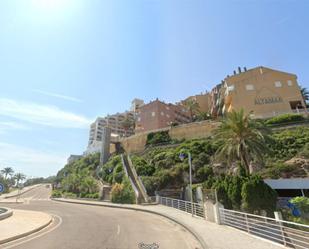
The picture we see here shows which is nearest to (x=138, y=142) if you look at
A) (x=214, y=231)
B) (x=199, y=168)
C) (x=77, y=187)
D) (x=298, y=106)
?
(x=77, y=187)

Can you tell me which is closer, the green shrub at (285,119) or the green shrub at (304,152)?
the green shrub at (304,152)

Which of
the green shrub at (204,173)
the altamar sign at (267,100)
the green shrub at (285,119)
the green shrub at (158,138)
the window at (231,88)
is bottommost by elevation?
the green shrub at (204,173)

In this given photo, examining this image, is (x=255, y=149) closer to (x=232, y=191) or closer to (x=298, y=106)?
(x=232, y=191)

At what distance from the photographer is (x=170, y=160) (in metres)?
38.0

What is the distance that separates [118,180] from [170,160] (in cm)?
985

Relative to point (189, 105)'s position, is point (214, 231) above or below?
below

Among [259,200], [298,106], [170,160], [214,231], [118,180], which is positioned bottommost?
[214,231]

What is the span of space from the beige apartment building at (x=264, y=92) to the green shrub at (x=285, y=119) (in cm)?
428

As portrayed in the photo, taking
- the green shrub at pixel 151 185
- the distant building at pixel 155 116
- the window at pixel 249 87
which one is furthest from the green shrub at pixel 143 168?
the distant building at pixel 155 116

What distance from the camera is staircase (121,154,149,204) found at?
31066 mm

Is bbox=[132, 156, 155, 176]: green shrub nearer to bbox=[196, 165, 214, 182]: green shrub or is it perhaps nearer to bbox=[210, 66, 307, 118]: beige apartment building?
bbox=[196, 165, 214, 182]: green shrub

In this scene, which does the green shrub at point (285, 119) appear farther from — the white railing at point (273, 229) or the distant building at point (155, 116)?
the distant building at point (155, 116)

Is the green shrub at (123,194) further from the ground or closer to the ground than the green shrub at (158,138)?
closer to the ground

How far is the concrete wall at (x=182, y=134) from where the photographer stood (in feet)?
151
